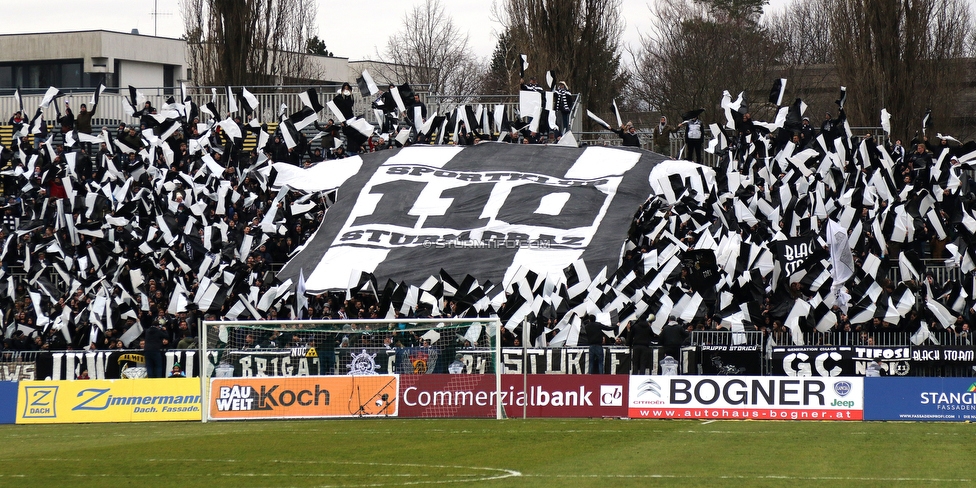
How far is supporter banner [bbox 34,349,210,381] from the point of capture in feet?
85.5

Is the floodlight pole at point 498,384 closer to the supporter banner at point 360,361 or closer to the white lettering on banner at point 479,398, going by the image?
the white lettering on banner at point 479,398

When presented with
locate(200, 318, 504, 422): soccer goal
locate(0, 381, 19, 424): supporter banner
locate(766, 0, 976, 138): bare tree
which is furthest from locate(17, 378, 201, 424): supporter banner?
locate(766, 0, 976, 138): bare tree

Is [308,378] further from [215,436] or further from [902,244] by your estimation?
[902,244]

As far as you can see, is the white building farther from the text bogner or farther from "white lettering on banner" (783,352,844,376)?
the text bogner

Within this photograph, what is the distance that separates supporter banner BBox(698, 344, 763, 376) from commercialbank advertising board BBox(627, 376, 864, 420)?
10.8 ft

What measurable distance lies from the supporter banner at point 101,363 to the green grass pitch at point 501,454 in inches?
187

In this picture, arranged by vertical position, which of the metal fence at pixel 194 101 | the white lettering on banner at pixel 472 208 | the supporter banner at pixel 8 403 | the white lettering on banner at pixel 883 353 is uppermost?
the metal fence at pixel 194 101

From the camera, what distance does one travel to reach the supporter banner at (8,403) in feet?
76.2

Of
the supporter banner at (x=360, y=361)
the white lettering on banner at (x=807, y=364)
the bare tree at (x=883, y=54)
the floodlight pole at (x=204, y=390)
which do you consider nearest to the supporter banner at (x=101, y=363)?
the supporter banner at (x=360, y=361)

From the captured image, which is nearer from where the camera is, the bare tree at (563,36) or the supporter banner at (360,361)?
the supporter banner at (360,361)

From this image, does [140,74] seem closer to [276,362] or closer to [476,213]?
[476,213]

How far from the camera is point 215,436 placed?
63.0 ft

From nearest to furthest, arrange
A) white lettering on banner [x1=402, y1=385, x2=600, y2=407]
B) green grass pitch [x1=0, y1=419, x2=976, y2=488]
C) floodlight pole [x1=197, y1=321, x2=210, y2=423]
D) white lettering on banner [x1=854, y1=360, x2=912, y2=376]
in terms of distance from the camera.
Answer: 1. green grass pitch [x1=0, y1=419, x2=976, y2=488]
2. white lettering on banner [x1=402, y1=385, x2=600, y2=407]
3. floodlight pole [x1=197, y1=321, x2=210, y2=423]
4. white lettering on banner [x1=854, y1=360, x2=912, y2=376]

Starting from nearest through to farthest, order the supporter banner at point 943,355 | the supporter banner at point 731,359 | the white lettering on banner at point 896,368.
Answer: the supporter banner at point 943,355 < the white lettering on banner at point 896,368 < the supporter banner at point 731,359
